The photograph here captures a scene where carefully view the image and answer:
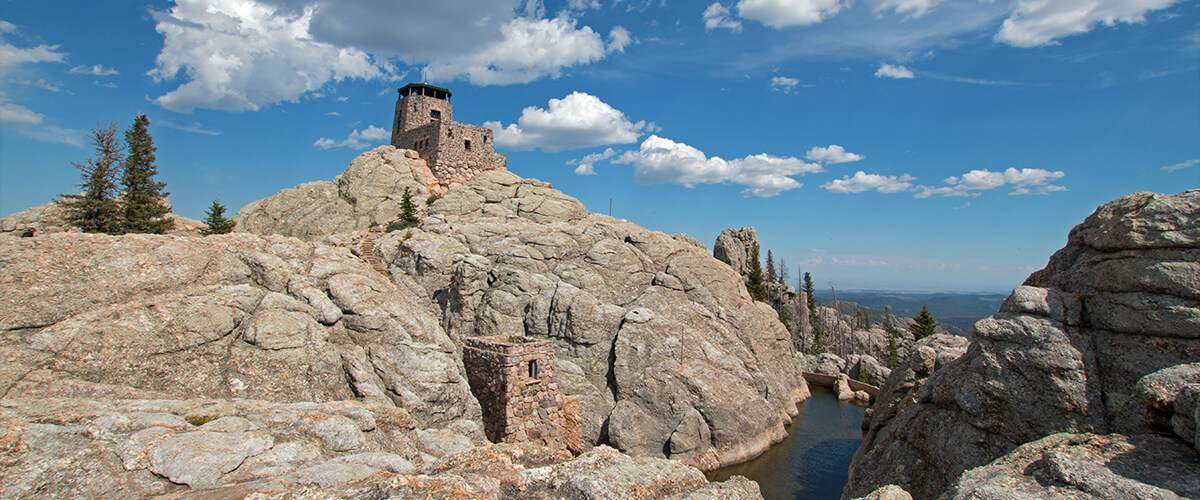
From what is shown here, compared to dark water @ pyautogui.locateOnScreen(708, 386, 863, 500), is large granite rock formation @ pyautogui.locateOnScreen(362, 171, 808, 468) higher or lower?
higher

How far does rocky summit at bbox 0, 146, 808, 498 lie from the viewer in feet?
27.1

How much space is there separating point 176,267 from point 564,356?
22.3m

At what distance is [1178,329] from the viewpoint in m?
8.95

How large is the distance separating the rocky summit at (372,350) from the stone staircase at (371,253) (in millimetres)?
217

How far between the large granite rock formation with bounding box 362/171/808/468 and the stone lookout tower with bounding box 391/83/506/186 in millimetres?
9954

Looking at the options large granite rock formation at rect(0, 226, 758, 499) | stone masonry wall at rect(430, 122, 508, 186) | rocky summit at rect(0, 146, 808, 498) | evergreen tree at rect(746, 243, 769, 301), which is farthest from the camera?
evergreen tree at rect(746, 243, 769, 301)

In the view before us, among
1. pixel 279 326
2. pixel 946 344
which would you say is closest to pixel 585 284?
pixel 279 326

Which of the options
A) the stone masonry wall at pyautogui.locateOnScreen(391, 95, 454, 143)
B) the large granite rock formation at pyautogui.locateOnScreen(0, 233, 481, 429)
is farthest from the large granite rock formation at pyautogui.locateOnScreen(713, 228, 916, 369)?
the large granite rock formation at pyautogui.locateOnScreen(0, 233, 481, 429)

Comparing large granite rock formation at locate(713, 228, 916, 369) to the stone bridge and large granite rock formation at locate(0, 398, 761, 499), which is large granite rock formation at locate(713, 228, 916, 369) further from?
large granite rock formation at locate(0, 398, 761, 499)

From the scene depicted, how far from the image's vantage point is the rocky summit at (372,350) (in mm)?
8258

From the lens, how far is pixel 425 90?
5834cm

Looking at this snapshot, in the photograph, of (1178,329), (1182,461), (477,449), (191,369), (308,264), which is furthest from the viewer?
(308,264)

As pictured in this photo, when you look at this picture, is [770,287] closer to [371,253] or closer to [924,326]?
[924,326]

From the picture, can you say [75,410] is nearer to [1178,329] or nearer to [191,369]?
[191,369]
